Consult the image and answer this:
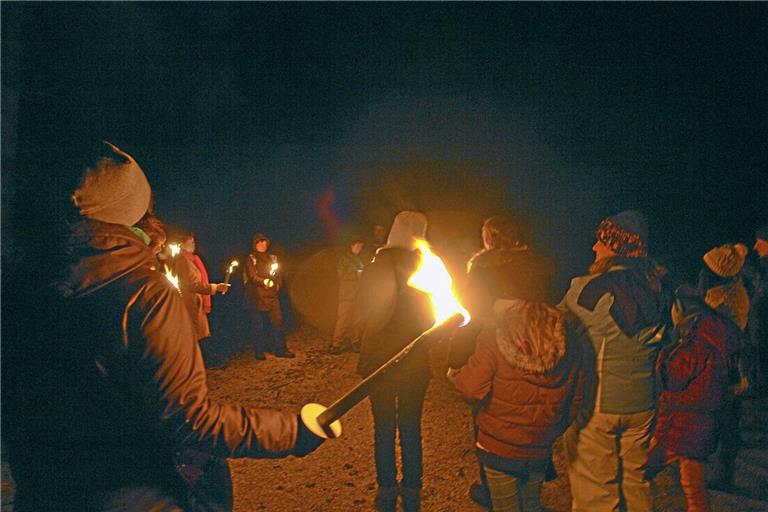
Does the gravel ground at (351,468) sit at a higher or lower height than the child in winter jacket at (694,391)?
lower

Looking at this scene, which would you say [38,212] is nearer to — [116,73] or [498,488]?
[498,488]

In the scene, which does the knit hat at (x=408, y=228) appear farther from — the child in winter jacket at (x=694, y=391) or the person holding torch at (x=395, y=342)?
the child in winter jacket at (x=694, y=391)

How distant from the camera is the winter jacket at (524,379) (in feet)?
9.81

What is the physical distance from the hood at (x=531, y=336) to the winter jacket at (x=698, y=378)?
1.23m

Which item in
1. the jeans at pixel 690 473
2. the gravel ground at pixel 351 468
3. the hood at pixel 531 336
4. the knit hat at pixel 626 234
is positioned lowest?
the gravel ground at pixel 351 468

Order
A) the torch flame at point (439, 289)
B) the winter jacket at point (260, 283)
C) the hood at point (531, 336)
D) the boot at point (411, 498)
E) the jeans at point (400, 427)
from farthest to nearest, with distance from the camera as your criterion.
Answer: the winter jacket at point (260, 283) → the boot at point (411, 498) → the jeans at point (400, 427) → the hood at point (531, 336) → the torch flame at point (439, 289)

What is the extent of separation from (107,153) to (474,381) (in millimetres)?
2466

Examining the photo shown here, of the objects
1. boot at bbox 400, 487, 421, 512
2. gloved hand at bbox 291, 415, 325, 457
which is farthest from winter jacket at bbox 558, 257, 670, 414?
gloved hand at bbox 291, 415, 325, 457

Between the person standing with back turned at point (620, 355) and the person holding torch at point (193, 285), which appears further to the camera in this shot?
the person holding torch at point (193, 285)

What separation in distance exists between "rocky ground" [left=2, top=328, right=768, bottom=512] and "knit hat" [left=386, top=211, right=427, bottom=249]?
7.59ft

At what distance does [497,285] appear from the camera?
10.3 ft

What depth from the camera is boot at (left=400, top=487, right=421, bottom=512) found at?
4145 millimetres

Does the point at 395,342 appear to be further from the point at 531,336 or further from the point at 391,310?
the point at 531,336

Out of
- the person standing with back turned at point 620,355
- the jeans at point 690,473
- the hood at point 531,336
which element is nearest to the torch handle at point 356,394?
the hood at point 531,336
